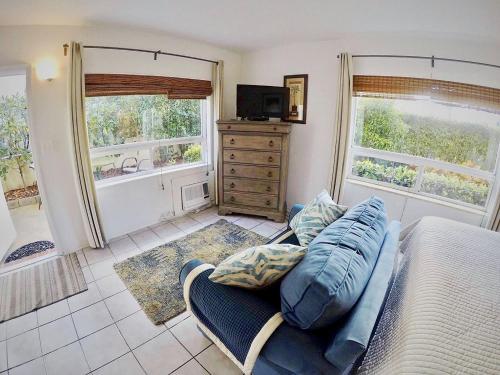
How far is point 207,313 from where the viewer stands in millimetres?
1387

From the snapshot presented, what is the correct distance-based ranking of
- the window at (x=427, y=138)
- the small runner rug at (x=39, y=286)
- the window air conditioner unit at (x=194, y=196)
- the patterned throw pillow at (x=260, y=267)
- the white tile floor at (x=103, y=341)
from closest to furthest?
the patterned throw pillow at (x=260, y=267)
the white tile floor at (x=103, y=341)
the small runner rug at (x=39, y=286)
the window at (x=427, y=138)
the window air conditioner unit at (x=194, y=196)

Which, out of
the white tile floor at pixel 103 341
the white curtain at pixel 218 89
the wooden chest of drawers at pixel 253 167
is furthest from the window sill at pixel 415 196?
the white tile floor at pixel 103 341

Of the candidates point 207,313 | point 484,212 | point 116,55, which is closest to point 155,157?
point 116,55

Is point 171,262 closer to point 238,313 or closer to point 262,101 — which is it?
point 238,313

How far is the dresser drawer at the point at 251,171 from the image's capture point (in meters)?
3.36

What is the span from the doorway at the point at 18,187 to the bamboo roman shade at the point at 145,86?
1164 millimetres

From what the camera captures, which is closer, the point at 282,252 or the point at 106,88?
the point at 282,252

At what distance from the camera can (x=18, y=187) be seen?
4148mm

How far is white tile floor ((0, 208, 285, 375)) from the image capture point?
5.41 feet

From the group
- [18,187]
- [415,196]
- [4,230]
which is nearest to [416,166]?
[415,196]

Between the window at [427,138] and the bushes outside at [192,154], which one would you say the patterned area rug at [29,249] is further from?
the window at [427,138]

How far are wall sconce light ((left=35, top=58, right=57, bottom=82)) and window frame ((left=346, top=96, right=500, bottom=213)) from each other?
3.02m

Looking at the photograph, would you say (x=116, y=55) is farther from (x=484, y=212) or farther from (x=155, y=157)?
(x=484, y=212)

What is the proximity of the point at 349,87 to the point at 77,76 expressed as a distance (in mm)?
2759
